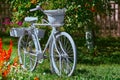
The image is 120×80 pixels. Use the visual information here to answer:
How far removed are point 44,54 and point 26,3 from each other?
9.08ft

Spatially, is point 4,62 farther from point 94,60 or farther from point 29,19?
point 94,60

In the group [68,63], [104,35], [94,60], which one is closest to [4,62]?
[68,63]

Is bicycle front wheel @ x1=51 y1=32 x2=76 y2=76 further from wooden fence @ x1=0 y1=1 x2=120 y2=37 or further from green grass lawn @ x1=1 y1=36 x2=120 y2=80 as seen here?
wooden fence @ x1=0 y1=1 x2=120 y2=37

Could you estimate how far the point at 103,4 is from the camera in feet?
33.4

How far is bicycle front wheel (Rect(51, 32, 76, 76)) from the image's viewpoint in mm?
7371

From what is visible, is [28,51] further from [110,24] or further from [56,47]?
[110,24]

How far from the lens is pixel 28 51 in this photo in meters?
8.47

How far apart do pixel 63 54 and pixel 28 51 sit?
A: 123 cm

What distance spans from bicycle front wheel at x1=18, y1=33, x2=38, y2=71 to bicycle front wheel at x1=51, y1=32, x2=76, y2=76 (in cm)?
58

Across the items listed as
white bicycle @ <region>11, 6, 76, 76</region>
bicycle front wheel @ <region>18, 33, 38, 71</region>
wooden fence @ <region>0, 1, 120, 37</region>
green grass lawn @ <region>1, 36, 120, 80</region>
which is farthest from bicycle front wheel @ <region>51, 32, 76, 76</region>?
wooden fence @ <region>0, 1, 120, 37</region>

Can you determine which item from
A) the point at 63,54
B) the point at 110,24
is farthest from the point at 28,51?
the point at 110,24

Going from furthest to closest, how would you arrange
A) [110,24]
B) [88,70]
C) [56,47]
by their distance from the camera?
1. [110,24]
2. [88,70]
3. [56,47]

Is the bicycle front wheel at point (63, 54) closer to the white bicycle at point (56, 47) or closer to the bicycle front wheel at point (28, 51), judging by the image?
the white bicycle at point (56, 47)

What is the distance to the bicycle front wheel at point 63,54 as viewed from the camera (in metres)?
7.37
